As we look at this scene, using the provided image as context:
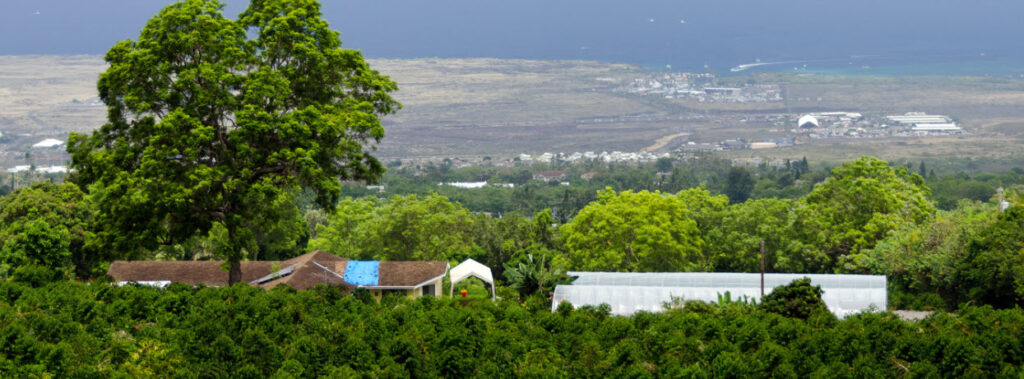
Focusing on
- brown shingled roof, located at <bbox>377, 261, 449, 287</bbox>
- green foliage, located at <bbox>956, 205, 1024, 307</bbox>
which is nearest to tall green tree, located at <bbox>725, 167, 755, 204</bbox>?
brown shingled roof, located at <bbox>377, 261, 449, 287</bbox>

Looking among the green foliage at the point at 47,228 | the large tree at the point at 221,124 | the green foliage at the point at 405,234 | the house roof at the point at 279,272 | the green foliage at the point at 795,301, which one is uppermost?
the large tree at the point at 221,124

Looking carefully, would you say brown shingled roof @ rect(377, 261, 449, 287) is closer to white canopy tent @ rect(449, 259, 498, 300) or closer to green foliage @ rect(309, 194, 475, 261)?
white canopy tent @ rect(449, 259, 498, 300)

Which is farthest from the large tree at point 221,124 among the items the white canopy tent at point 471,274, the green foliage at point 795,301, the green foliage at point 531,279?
the green foliage at point 795,301

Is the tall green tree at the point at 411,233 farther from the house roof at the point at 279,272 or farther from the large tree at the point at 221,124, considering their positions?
the large tree at the point at 221,124

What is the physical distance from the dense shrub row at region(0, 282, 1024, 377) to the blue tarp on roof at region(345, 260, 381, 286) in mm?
17733

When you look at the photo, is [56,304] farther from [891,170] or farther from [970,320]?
[891,170]

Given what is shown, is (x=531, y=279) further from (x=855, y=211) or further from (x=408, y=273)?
(x=855, y=211)

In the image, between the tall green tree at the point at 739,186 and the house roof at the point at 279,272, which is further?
the tall green tree at the point at 739,186

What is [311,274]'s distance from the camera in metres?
47.9

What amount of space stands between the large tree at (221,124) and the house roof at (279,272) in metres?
8.72

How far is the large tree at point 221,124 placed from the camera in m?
36.6

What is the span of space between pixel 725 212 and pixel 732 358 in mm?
46470

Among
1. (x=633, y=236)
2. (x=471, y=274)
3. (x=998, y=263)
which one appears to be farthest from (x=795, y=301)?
(x=633, y=236)

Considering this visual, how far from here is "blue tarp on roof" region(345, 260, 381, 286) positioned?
47.7m
